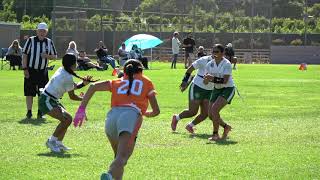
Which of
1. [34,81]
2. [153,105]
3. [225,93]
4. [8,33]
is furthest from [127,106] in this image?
[8,33]

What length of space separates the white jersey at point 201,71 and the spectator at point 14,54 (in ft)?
90.4

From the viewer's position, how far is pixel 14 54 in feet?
139

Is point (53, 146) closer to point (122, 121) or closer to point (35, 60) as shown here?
point (122, 121)

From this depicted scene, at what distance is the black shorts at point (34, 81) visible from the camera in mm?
18297

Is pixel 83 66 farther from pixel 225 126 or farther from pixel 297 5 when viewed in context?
pixel 297 5

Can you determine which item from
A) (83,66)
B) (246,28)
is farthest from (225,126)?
Answer: (246,28)

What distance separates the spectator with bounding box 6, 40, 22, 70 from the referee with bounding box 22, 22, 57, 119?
24.3m

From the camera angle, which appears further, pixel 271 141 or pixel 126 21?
pixel 126 21

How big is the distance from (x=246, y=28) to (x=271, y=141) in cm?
4931

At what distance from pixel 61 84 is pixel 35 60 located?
5.35 meters

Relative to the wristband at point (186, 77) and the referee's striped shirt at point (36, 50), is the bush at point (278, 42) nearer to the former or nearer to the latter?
the referee's striped shirt at point (36, 50)

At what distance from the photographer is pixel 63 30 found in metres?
53.5

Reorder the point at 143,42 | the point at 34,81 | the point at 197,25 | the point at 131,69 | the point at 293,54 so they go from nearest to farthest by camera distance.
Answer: the point at 131,69, the point at 34,81, the point at 143,42, the point at 197,25, the point at 293,54

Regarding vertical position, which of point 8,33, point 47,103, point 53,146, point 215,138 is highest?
point 8,33
